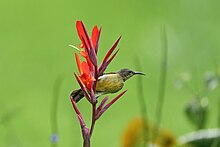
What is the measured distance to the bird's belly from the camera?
1135 millimetres

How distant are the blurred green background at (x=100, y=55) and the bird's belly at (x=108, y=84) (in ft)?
5.43

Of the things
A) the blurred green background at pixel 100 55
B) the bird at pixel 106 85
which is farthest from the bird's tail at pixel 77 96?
the blurred green background at pixel 100 55

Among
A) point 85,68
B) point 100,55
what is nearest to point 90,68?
point 85,68

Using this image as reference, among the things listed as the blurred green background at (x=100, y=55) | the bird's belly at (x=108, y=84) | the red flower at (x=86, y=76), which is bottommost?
the blurred green background at (x=100, y=55)

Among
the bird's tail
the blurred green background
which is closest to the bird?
the bird's tail

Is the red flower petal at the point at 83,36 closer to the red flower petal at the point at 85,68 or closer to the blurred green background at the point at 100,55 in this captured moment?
the red flower petal at the point at 85,68

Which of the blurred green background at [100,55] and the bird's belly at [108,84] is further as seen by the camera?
the blurred green background at [100,55]

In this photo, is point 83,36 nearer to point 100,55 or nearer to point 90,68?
point 90,68

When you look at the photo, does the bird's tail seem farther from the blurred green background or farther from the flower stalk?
the blurred green background

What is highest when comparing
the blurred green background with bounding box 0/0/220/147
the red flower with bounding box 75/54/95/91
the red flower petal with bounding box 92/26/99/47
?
the red flower petal with bounding box 92/26/99/47

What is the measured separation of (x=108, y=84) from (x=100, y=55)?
112 inches

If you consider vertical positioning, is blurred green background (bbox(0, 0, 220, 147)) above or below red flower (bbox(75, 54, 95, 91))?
below

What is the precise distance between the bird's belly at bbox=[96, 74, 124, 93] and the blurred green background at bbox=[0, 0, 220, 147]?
1.65 m

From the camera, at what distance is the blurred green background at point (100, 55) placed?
335 centimetres
